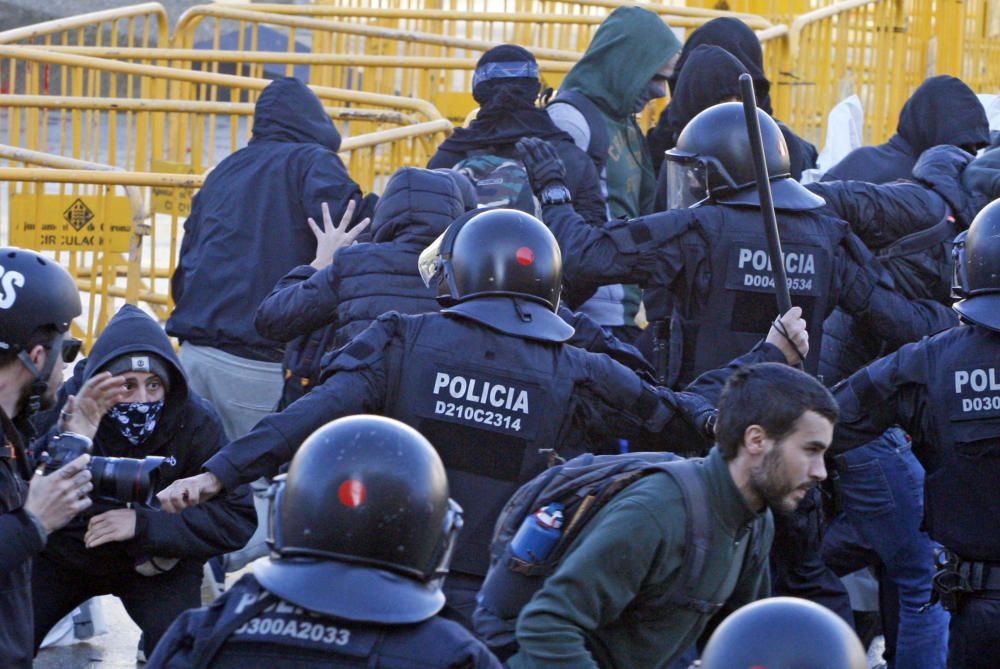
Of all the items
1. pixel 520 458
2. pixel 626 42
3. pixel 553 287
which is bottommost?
pixel 520 458

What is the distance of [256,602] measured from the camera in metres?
3.14

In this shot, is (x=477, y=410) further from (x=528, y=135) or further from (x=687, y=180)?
(x=528, y=135)

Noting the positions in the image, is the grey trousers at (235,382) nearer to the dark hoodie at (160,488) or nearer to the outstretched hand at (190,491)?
the dark hoodie at (160,488)

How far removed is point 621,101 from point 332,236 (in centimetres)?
166

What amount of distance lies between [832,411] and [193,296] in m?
3.61

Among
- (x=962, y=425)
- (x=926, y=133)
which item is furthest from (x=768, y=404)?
(x=926, y=133)

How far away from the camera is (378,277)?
18.7 ft

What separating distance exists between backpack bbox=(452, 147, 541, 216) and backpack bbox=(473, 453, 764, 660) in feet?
8.27

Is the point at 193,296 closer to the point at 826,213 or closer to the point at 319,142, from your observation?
the point at 319,142

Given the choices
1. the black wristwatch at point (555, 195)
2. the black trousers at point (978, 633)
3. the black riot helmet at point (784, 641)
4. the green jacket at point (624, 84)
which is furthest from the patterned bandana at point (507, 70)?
the black riot helmet at point (784, 641)

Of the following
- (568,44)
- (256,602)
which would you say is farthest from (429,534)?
(568,44)

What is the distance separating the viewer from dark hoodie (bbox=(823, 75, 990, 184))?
25.0 ft

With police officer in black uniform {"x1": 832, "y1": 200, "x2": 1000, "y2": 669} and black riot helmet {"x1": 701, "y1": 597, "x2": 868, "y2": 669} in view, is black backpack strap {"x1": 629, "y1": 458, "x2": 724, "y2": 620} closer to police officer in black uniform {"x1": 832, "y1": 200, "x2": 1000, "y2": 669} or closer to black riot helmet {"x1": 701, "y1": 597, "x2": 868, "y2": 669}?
black riot helmet {"x1": 701, "y1": 597, "x2": 868, "y2": 669}

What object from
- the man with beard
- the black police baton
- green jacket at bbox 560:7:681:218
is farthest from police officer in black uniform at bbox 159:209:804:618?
green jacket at bbox 560:7:681:218
